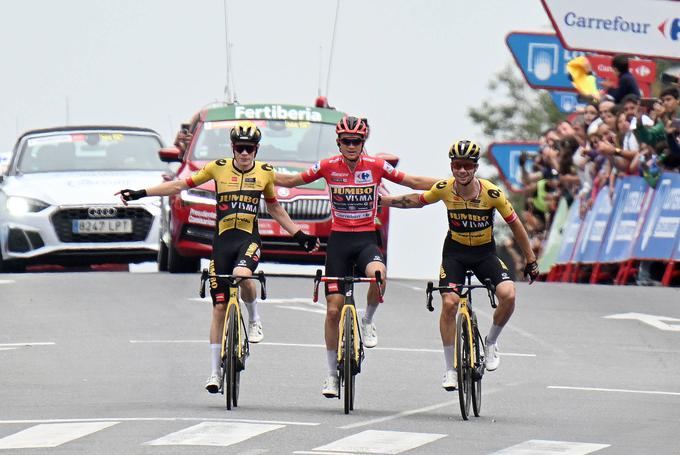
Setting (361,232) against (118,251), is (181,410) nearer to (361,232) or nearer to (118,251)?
(361,232)

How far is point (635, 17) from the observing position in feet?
94.1

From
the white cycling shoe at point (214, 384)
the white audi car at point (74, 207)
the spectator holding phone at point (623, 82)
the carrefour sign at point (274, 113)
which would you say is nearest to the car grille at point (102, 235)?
the white audi car at point (74, 207)

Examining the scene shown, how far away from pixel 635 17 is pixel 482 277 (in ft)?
46.6

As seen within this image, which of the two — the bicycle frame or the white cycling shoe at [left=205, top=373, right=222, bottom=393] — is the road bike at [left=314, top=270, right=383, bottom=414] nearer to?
the bicycle frame

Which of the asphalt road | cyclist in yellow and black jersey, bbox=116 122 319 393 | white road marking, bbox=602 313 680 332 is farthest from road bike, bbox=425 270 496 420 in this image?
white road marking, bbox=602 313 680 332

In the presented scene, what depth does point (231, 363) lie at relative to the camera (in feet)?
47.8

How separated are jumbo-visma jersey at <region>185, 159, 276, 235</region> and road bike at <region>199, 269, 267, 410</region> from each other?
1.56 feet

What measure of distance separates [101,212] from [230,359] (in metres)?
12.6

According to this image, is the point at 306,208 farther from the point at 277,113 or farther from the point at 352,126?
the point at 352,126

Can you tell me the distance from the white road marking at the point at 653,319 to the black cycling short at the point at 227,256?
23.0ft

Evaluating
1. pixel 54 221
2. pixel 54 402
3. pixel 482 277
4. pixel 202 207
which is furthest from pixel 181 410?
pixel 54 221

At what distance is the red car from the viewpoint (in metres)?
24.8

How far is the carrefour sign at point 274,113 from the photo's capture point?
86.5ft

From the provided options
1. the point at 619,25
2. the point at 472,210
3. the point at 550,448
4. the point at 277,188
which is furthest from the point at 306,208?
the point at 550,448
